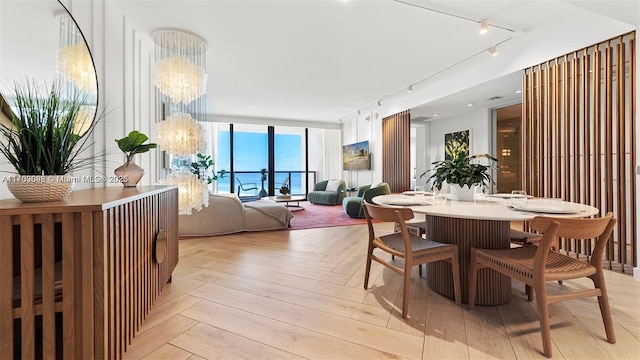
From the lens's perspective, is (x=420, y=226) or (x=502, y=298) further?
(x=420, y=226)

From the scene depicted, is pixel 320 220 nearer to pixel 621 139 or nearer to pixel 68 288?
pixel 621 139

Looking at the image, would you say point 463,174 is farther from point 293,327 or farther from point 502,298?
point 293,327

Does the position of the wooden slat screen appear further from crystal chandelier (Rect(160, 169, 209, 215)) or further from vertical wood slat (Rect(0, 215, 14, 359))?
vertical wood slat (Rect(0, 215, 14, 359))

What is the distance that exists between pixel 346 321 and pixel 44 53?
231 cm

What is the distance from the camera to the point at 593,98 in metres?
2.63

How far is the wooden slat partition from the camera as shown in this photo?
2.43m

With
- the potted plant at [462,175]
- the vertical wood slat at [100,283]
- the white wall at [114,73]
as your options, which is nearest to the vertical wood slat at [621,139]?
the potted plant at [462,175]

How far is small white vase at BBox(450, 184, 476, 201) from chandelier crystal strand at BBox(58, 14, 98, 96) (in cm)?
283

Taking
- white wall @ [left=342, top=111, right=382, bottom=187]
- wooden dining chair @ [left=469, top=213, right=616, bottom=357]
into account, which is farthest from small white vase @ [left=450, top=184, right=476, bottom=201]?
white wall @ [left=342, top=111, right=382, bottom=187]

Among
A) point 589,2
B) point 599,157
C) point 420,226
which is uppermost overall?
point 589,2

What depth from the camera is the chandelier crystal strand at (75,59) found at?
5.30ft

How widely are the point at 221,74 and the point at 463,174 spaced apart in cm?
382

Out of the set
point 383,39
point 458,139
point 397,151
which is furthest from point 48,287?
point 458,139

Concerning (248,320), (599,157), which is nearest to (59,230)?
(248,320)
